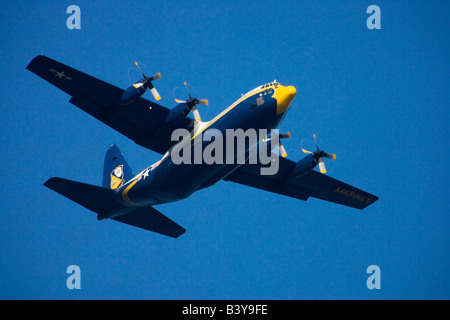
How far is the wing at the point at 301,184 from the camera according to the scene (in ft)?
91.0

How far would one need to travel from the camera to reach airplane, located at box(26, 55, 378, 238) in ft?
71.4

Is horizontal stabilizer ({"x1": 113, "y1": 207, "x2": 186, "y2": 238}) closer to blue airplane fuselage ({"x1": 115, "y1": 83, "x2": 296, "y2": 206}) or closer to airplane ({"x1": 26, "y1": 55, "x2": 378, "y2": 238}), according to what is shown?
airplane ({"x1": 26, "y1": 55, "x2": 378, "y2": 238})

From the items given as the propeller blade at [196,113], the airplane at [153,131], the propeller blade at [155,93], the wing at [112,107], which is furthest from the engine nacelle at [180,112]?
the propeller blade at [155,93]

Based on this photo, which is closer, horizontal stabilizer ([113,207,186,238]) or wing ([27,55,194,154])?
wing ([27,55,194,154])

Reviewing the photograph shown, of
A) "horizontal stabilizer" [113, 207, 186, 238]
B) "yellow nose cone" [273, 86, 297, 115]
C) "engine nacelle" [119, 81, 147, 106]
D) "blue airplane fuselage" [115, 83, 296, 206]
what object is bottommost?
"horizontal stabilizer" [113, 207, 186, 238]

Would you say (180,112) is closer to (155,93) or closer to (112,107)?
(155,93)

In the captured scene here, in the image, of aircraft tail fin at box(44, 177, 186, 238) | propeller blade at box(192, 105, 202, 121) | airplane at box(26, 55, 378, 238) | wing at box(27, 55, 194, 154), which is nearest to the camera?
airplane at box(26, 55, 378, 238)

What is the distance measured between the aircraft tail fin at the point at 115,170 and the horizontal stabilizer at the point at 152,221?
1.59m

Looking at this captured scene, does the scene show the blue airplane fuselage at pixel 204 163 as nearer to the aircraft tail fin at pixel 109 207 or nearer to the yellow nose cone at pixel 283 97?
the yellow nose cone at pixel 283 97

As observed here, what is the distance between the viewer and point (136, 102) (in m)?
23.8

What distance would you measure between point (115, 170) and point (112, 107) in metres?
4.77

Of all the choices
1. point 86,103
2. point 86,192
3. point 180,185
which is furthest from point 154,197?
point 86,103

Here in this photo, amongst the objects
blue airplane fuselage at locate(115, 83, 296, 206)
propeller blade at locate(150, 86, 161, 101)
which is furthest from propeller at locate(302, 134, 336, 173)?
propeller blade at locate(150, 86, 161, 101)

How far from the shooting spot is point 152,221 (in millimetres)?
26812
